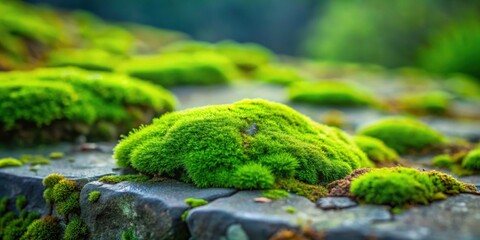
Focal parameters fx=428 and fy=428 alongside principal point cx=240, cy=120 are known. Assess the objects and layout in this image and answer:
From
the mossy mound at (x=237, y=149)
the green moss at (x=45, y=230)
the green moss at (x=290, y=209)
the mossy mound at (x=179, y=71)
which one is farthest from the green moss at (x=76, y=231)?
the mossy mound at (x=179, y=71)

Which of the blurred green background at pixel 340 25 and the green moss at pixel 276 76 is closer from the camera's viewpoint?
the green moss at pixel 276 76

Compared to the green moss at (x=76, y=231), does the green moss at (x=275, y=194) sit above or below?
above

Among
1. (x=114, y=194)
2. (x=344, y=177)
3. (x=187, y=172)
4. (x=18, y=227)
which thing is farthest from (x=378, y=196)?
(x=18, y=227)

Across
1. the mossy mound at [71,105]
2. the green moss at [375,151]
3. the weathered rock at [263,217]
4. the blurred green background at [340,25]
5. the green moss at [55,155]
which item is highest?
the blurred green background at [340,25]

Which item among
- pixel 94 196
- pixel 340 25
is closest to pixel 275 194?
pixel 94 196

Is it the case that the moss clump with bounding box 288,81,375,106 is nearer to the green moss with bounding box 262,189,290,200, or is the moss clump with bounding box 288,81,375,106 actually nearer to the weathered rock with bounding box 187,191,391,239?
the green moss with bounding box 262,189,290,200

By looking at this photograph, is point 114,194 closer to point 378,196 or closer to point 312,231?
point 312,231

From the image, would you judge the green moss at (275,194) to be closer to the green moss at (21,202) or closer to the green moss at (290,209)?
the green moss at (290,209)
